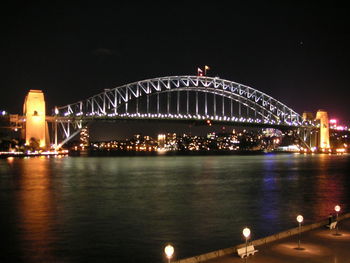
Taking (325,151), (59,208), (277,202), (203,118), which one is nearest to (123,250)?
(59,208)

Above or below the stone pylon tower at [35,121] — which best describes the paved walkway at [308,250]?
below

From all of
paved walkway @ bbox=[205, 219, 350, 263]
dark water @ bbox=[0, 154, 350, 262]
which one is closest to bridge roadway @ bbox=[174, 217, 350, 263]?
paved walkway @ bbox=[205, 219, 350, 263]

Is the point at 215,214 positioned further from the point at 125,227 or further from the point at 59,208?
the point at 59,208

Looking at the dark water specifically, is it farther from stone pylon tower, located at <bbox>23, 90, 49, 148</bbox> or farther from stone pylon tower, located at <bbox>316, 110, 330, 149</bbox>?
stone pylon tower, located at <bbox>316, 110, 330, 149</bbox>

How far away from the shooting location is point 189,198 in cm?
2192

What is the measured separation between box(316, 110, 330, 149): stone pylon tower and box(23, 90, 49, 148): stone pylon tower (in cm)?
5194

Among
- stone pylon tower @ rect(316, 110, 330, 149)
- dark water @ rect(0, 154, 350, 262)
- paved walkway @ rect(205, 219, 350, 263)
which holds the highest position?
stone pylon tower @ rect(316, 110, 330, 149)

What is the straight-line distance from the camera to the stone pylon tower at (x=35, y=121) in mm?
71938

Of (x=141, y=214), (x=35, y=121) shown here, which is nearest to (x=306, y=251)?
(x=141, y=214)

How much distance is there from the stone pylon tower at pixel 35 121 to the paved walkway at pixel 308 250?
213 feet

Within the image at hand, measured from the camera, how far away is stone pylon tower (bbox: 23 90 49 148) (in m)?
71.9

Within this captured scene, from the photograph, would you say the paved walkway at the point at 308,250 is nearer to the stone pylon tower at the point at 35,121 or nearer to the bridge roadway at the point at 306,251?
the bridge roadway at the point at 306,251

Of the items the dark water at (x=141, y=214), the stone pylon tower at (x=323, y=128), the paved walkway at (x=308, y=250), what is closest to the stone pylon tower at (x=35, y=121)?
the dark water at (x=141, y=214)

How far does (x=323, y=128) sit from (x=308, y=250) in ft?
302
